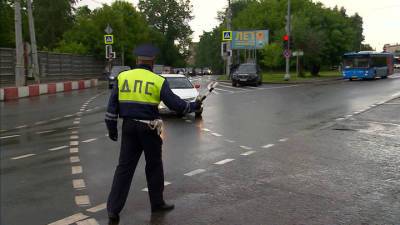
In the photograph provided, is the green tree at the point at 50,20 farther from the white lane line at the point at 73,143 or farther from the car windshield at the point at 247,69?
the white lane line at the point at 73,143

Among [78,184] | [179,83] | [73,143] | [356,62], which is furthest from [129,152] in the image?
[356,62]

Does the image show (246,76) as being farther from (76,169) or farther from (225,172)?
(76,169)

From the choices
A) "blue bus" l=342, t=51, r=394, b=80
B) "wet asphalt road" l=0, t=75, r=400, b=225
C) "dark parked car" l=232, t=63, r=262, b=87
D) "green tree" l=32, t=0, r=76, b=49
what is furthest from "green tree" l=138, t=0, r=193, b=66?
"wet asphalt road" l=0, t=75, r=400, b=225

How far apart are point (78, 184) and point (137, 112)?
1982mm

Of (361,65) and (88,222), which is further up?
(361,65)

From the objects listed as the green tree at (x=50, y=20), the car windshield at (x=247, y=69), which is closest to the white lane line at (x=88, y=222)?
the car windshield at (x=247, y=69)

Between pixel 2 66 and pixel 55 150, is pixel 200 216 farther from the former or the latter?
pixel 2 66

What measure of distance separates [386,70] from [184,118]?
3805 cm

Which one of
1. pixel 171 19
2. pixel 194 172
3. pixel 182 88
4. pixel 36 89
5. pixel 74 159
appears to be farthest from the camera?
pixel 171 19

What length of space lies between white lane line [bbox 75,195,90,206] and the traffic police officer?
2.04 feet

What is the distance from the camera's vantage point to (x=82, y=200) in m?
5.64

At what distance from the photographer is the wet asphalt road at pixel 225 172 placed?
16.8 feet

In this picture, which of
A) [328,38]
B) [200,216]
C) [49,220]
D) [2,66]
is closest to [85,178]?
[49,220]

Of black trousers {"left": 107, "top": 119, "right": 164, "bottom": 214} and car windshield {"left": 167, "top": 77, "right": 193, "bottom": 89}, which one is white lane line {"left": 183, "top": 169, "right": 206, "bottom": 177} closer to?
black trousers {"left": 107, "top": 119, "right": 164, "bottom": 214}
